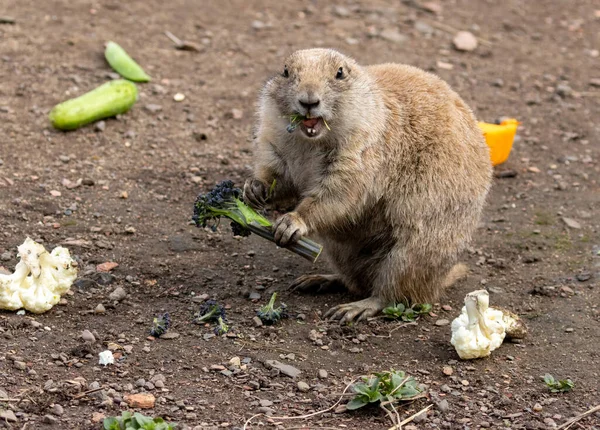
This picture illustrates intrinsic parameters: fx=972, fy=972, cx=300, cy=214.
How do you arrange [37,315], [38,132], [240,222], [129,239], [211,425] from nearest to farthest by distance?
[211,425] → [37,315] → [240,222] → [129,239] → [38,132]

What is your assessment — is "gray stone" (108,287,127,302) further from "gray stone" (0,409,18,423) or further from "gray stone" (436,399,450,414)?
"gray stone" (436,399,450,414)

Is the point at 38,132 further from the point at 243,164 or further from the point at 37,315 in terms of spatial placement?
the point at 37,315

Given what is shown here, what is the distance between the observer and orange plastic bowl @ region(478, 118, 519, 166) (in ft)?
25.1

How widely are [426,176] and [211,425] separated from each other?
7.13 feet

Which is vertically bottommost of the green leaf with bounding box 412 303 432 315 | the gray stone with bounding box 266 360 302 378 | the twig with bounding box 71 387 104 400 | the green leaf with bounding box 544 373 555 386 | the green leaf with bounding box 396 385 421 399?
the green leaf with bounding box 412 303 432 315

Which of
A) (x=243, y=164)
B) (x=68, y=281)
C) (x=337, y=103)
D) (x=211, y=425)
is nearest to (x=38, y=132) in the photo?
(x=243, y=164)

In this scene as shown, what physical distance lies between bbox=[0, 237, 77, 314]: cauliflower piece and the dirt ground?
0.08 metres

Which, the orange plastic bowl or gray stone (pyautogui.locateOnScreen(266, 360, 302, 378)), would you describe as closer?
gray stone (pyautogui.locateOnScreen(266, 360, 302, 378))

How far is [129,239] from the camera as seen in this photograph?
627cm

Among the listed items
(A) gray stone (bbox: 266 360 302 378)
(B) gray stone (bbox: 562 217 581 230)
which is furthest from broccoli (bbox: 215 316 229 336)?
(B) gray stone (bbox: 562 217 581 230)

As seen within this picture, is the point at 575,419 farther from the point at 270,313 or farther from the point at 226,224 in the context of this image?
the point at 226,224

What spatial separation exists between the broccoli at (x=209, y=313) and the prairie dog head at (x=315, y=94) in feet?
3.46

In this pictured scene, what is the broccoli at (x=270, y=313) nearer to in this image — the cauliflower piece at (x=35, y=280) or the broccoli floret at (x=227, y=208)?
the broccoli floret at (x=227, y=208)

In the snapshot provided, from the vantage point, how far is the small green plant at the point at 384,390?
4520mm
